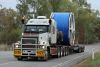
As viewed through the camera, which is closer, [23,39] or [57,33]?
[23,39]

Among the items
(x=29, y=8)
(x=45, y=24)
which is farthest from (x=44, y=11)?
(x=45, y=24)

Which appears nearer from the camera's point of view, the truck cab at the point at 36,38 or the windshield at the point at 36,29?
the truck cab at the point at 36,38

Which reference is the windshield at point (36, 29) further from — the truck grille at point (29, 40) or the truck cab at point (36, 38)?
the truck grille at point (29, 40)

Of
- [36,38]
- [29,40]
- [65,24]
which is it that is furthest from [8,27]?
[29,40]

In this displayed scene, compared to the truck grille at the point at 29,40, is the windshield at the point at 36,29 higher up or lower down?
higher up

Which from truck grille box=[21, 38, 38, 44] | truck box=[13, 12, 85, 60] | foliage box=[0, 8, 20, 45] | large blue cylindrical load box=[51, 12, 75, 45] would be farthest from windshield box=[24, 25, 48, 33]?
foliage box=[0, 8, 20, 45]

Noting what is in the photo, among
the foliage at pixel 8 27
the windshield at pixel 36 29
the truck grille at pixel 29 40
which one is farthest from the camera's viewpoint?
the foliage at pixel 8 27

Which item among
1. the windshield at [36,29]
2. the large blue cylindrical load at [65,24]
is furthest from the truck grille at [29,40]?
the large blue cylindrical load at [65,24]

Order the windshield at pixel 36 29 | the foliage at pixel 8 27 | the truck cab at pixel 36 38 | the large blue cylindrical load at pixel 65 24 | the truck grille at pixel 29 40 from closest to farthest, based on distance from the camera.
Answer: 1. the truck cab at pixel 36 38
2. the truck grille at pixel 29 40
3. the windshield at pixel 36 29
4. the large blue cylindrical load at pixel 65 24
5. the foliage at pixel 8 27

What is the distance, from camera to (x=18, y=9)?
8181 centimetres

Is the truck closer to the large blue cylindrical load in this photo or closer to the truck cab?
the truck cab

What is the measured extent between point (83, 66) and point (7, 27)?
53.7m

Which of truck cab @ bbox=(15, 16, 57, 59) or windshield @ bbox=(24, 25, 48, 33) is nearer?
truck cab @ bbox=(15, 16, 57, 59)

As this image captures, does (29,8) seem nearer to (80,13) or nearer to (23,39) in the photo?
(80,13)
